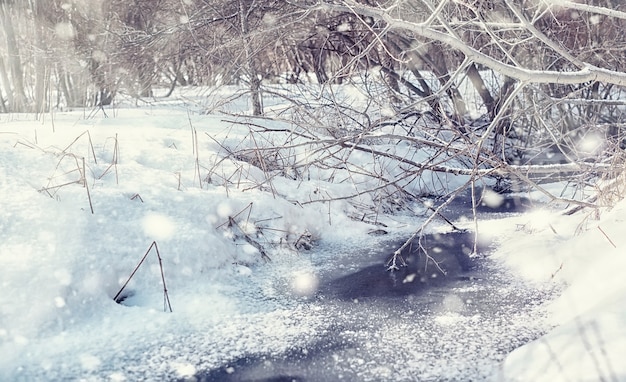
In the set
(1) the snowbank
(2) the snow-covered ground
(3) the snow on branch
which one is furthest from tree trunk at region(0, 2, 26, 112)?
(1) the snowbank

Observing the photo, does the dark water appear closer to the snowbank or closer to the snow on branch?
the snowbank

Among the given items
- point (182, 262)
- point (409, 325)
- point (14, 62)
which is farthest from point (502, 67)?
point (14, 62)

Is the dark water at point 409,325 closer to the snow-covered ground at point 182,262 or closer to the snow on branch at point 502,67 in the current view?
the snow-covered ground at point 182,262

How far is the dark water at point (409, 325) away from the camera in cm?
280

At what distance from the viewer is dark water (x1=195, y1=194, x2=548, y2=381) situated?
9.18 feet

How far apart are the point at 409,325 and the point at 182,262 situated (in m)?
1.49

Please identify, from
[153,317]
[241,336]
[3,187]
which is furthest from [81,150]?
[241,336]

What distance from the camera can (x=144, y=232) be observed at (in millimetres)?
3965

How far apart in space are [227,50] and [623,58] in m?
5.11

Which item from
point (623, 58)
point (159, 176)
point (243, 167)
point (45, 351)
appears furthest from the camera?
point (623, 58)

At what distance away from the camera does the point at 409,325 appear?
3.28 metres

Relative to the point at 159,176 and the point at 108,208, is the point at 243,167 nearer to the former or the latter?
the point at 159,176

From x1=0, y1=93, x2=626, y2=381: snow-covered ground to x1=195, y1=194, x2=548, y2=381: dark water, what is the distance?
0.13 metres

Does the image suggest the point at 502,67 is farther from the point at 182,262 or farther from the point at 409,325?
the point at 182,262
